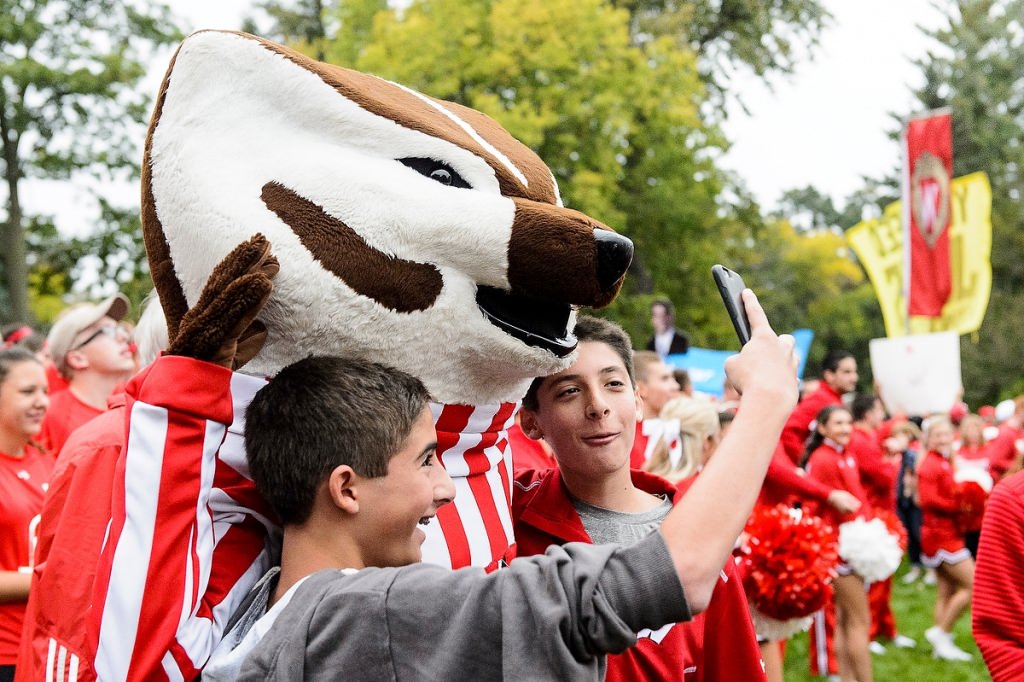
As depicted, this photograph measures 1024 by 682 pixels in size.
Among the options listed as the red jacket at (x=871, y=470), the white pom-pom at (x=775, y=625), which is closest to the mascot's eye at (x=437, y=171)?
the white pom-pom at (x=775, y=625)

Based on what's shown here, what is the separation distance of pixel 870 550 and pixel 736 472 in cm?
531

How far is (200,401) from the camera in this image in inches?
69.2

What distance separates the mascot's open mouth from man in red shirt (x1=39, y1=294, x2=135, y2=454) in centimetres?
308

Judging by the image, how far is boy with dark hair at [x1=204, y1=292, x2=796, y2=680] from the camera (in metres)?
1.38

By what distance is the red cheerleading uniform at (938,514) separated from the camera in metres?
8.44

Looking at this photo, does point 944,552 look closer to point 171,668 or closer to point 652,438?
point 652,438

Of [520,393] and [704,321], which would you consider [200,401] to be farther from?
[704,321]

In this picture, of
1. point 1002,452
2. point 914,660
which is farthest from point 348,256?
point 1002,452

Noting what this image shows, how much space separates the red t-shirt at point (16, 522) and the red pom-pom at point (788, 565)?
2.83 m

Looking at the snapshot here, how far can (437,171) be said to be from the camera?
80.4 inches

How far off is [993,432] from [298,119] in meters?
13.0

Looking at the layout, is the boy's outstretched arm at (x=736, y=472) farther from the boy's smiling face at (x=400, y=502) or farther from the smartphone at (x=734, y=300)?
the boy's smiling face at (x=400, y=502)

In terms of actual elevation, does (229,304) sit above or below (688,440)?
above

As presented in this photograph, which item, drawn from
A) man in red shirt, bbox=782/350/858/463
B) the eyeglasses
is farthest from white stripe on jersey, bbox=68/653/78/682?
man in red shirt, bbox=782/350/858/463
